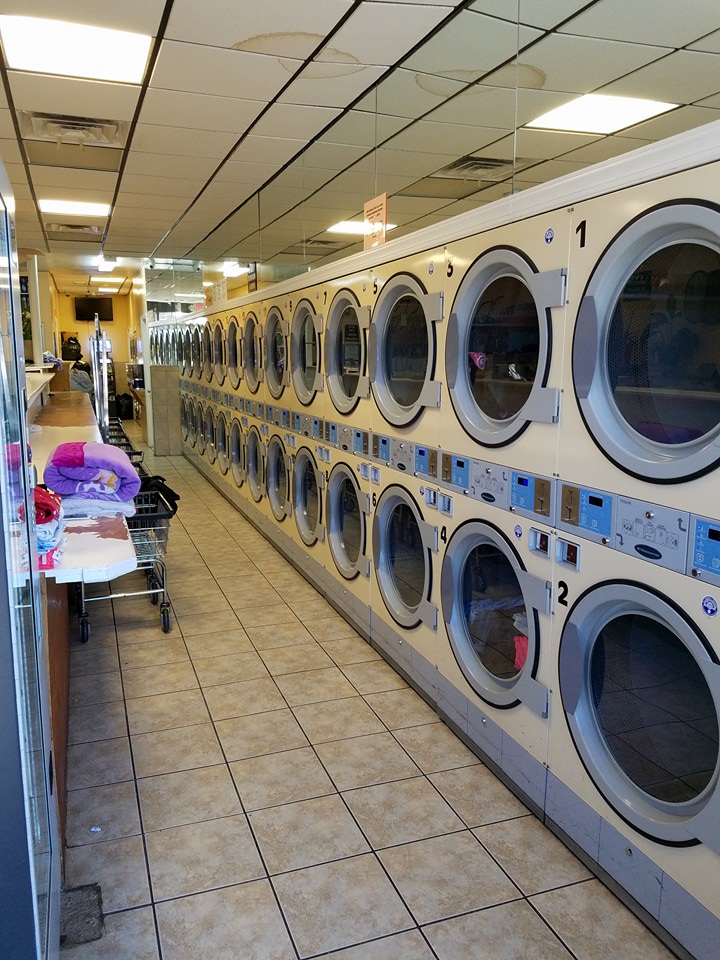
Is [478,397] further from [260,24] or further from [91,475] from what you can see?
[260,24]

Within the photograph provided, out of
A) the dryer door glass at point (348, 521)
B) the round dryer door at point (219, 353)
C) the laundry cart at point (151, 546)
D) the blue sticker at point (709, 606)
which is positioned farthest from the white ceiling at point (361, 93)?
the round dryer door at point (219, 353)

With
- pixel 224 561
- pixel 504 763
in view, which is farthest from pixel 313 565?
pixel 504 763

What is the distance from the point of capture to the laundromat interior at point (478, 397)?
191 centimetres

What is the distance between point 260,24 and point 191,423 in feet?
23.8

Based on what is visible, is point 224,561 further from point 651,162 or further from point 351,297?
point 651,162

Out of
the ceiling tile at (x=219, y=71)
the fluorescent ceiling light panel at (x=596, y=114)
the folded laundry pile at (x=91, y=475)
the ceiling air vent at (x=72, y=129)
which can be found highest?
the ceiling air vent at (x=72, y=129)

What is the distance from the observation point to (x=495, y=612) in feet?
9.48

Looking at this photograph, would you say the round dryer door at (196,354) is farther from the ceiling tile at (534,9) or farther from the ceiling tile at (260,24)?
the ceiling tile at (534,9)

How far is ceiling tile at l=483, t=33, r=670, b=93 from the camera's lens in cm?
315

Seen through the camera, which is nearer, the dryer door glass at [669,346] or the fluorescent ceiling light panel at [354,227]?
the dryer door glass at [669,346]

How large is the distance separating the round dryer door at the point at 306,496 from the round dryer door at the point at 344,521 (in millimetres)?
377

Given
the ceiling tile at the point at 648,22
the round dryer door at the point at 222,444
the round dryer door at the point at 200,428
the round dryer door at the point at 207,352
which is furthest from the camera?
the round dryer door at the point at 200,428

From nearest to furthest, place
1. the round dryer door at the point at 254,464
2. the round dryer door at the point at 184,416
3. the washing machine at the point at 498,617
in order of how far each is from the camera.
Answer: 1. the washing machine at the point at 498,617
2. the round dryer door at the point at 254,464
3. the round dryer door at the point at 184,416

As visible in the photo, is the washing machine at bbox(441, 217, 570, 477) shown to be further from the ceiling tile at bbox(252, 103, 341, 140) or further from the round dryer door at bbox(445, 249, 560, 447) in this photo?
the ceiling tile at bbox(252, 103, 341, 140)
